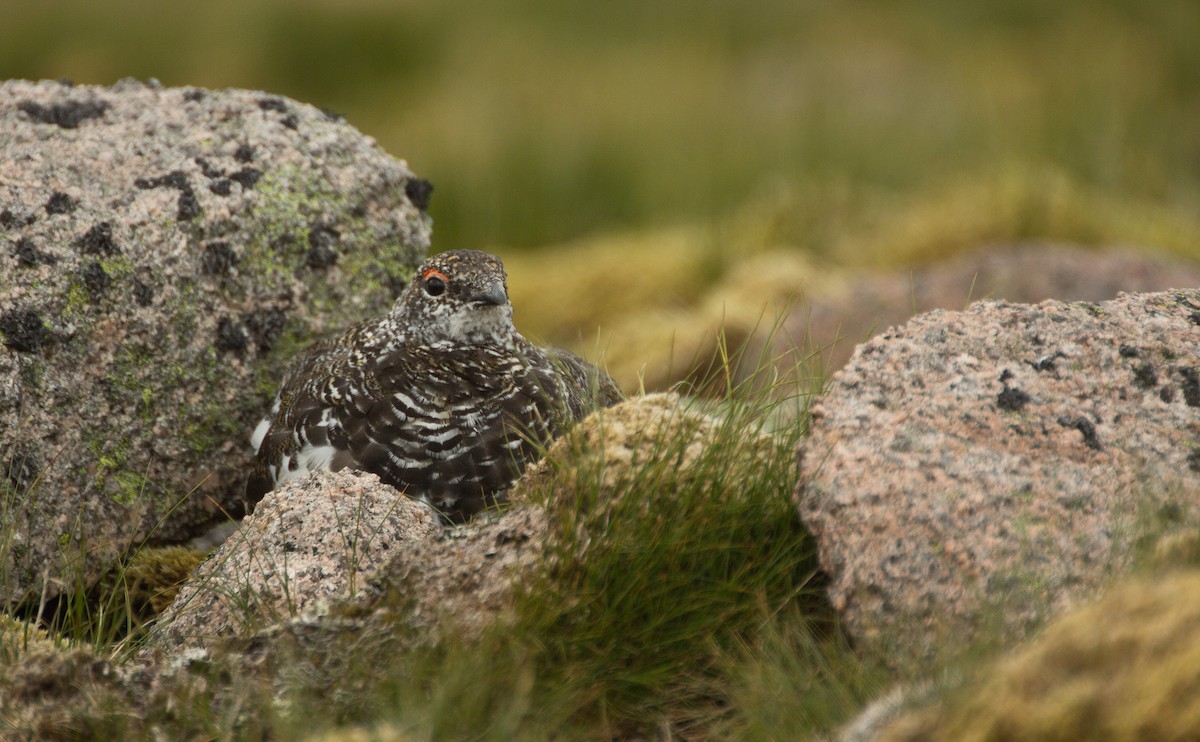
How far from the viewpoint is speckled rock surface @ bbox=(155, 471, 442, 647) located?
306cm

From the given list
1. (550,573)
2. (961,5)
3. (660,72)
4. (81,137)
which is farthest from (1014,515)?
(961,5)

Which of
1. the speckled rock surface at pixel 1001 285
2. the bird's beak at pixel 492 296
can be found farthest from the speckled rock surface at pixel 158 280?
the speckled rock surface at pixel 1001 285

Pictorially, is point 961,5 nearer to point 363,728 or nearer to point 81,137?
point 81,137

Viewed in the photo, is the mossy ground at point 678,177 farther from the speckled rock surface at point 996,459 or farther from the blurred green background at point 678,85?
the speckled rock surface at point 996,459

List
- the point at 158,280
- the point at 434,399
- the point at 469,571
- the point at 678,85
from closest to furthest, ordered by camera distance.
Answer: the point at 469,571, the point at 434,399, the point at 158,280, the point at 678,85

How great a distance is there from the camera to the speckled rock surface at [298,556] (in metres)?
3.06

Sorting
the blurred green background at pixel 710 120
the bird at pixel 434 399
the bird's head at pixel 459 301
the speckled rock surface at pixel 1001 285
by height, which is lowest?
the bird at pixel 434 399

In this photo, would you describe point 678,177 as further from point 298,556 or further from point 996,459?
point 996,459

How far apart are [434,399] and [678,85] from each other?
1020 centimetres

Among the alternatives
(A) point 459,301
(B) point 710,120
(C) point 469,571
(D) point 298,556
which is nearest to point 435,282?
(A) point 459,301

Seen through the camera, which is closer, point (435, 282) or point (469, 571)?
point (469, 571)

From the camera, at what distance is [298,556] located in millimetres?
3209

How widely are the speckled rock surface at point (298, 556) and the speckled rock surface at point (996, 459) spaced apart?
1.13 m

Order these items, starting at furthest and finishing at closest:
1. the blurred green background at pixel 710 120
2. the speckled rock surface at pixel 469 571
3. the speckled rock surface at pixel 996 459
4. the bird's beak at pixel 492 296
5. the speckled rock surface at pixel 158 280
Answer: the blurred green background at pixel 710 120 → the bird's beak at pixel 492 296 → the speckled rock surface at pixel 158 280 → the speckled rock surface at pixel 469 571 → the speckled rock surface at pixel 996 459
